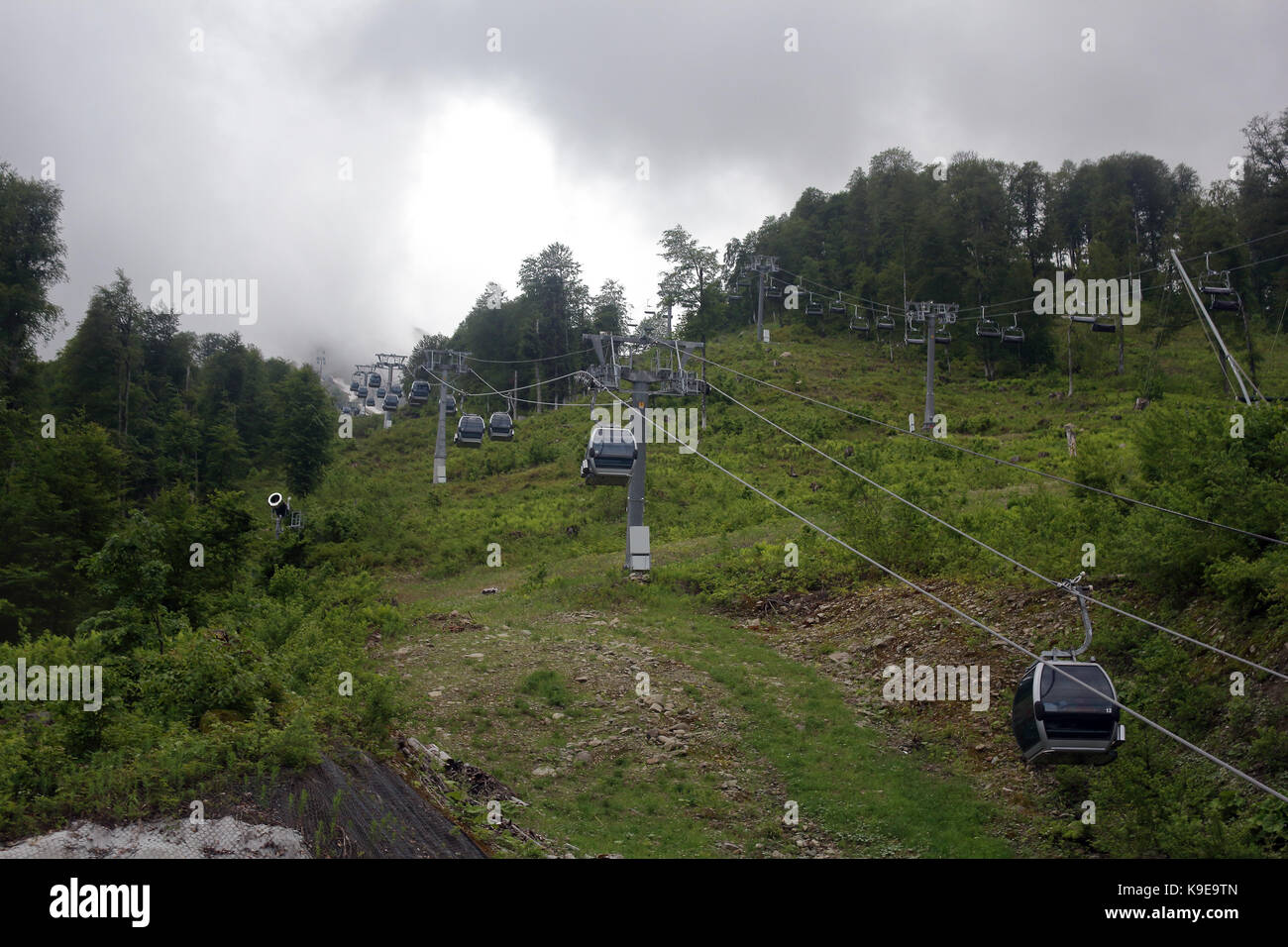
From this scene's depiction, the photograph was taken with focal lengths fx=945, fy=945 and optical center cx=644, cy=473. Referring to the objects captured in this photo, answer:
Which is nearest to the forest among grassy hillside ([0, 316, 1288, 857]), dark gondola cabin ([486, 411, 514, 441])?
grassy hillside ([0, 316, 1288, 857])

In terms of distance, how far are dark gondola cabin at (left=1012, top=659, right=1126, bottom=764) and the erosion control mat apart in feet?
22.9

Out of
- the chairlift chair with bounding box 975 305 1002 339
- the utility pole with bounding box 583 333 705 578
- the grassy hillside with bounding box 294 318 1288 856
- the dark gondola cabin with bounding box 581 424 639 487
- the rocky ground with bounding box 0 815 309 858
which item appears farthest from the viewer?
the chairlift chair with bounding box 975 305 1002 339

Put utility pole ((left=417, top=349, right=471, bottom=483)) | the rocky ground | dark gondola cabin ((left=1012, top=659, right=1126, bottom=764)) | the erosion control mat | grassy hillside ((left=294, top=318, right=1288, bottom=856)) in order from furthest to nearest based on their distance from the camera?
utility pole ((left=417, top=349, right=471, bottom=483)), grassy hillside ((left=294, top=318, right=1288, bottom=856)), dark gondola cabin ((left=1012, top=659, right=1126, bottom=764)), the erosion control mat, the rocky ground

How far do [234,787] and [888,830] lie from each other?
8918 mm

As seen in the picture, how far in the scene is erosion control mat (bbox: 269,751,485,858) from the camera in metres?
10.0

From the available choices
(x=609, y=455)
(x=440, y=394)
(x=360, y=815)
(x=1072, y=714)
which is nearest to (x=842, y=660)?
(x=609, y=455)

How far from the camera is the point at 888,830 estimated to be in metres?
13.8

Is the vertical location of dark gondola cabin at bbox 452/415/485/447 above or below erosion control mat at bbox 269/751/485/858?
above

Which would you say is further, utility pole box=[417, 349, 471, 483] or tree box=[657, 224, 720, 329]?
tree box=[657, 224, 720, 329]

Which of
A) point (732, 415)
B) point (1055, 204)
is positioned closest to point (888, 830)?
point (732, 415)

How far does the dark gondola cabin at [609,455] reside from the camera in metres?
24.0

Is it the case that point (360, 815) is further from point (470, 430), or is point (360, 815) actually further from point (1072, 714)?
point (470, 430)

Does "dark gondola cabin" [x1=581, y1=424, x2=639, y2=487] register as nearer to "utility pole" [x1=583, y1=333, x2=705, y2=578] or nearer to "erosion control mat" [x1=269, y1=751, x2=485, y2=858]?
"utility pole" [x1=583, y1=333, x2=705, y2=578]

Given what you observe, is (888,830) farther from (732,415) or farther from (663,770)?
(732,415)
